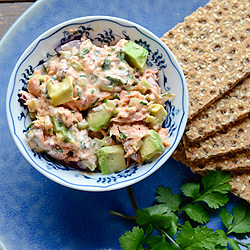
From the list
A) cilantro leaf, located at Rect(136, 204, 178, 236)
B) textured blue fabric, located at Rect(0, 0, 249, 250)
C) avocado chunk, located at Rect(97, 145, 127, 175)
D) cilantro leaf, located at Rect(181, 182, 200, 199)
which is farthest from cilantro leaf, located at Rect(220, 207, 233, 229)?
avocado chunk, located at Rect(97, 145, 127, 175)

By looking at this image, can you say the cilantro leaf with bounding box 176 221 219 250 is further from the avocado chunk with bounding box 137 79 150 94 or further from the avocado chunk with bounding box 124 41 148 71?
the avocado chunk with bounding box 124 41 148 71

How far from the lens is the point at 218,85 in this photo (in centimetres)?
240

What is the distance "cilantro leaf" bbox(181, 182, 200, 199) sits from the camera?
249cm

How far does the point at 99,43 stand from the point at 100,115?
1.94 feet

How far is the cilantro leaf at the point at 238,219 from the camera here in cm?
246

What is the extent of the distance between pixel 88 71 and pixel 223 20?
117cm

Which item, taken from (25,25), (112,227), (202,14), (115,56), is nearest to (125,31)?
(115,56)

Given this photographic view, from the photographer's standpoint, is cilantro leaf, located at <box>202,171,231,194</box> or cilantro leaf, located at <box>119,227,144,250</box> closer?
cilantro leaf, located at <box>119,227,144,250</box>

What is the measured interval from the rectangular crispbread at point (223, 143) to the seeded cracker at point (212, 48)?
0.25 m

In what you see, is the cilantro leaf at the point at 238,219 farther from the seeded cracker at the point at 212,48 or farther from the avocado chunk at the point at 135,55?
the avocado chunk at the point at 135,55

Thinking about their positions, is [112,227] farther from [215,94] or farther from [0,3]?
[0,3]

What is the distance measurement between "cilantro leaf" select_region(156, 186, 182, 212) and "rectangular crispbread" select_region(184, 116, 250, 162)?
0.29 metres

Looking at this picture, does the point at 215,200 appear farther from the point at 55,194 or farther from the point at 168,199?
the point at 55,194

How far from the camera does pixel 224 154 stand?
250 centimetres
